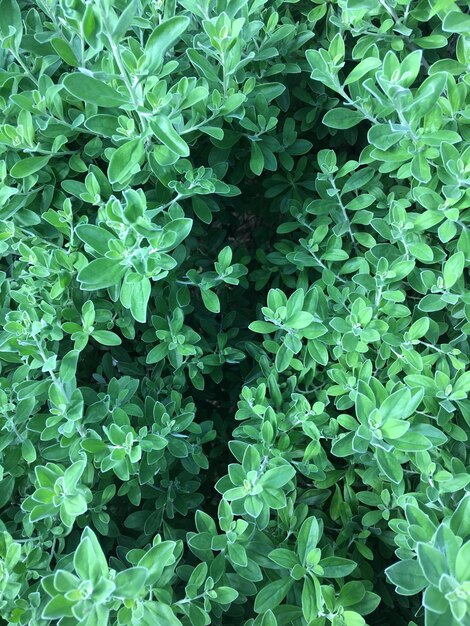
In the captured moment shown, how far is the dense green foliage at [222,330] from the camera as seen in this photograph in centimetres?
111

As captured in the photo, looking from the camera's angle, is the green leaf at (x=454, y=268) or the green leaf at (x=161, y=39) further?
the green leaf at (x=454, y=268)

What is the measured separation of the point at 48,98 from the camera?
1.28m

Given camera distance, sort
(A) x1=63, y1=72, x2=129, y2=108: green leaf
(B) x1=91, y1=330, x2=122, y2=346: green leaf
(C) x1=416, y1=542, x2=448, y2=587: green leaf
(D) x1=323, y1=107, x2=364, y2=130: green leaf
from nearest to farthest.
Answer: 1. (C) x1=416, y1=542, x2=448, y2=587: green leaf
2. (A) x1=63, y1=72, x2=129, y2=108: green leaf
3. (B) x1=91, y1=330, x2=122, y2=346: green leaf
4. (D) x1=323, y1=107, x2=364, y2=130: green leaf

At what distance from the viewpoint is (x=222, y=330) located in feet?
5.45

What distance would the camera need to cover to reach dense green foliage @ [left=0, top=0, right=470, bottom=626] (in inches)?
43.8

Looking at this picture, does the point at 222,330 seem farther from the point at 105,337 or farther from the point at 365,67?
the point at 365,67

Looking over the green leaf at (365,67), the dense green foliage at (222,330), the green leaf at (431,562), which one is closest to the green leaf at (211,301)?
the dense green foliage at (222,330)

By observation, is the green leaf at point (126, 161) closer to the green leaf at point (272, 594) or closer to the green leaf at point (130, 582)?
the green leaf at point (130, 582)

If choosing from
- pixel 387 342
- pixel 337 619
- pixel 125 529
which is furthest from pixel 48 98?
pixel 337 619

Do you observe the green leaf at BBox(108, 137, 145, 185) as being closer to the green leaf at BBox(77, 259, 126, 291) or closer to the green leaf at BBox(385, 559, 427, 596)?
the green leaf at BBox(77, 259, 126, 291)

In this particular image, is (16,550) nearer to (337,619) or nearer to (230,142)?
(337,619)

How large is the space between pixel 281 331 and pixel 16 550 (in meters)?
0.84

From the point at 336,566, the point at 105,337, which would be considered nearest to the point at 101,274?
the point at 105,337

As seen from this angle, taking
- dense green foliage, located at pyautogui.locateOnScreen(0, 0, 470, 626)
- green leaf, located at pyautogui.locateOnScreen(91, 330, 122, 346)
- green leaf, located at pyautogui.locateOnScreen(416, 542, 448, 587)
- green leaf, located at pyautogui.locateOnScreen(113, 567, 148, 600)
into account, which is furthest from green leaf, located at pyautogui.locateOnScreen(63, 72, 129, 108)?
green leaf, located at pyautogui.locateOnScreen(416, 542, 448, 587)
